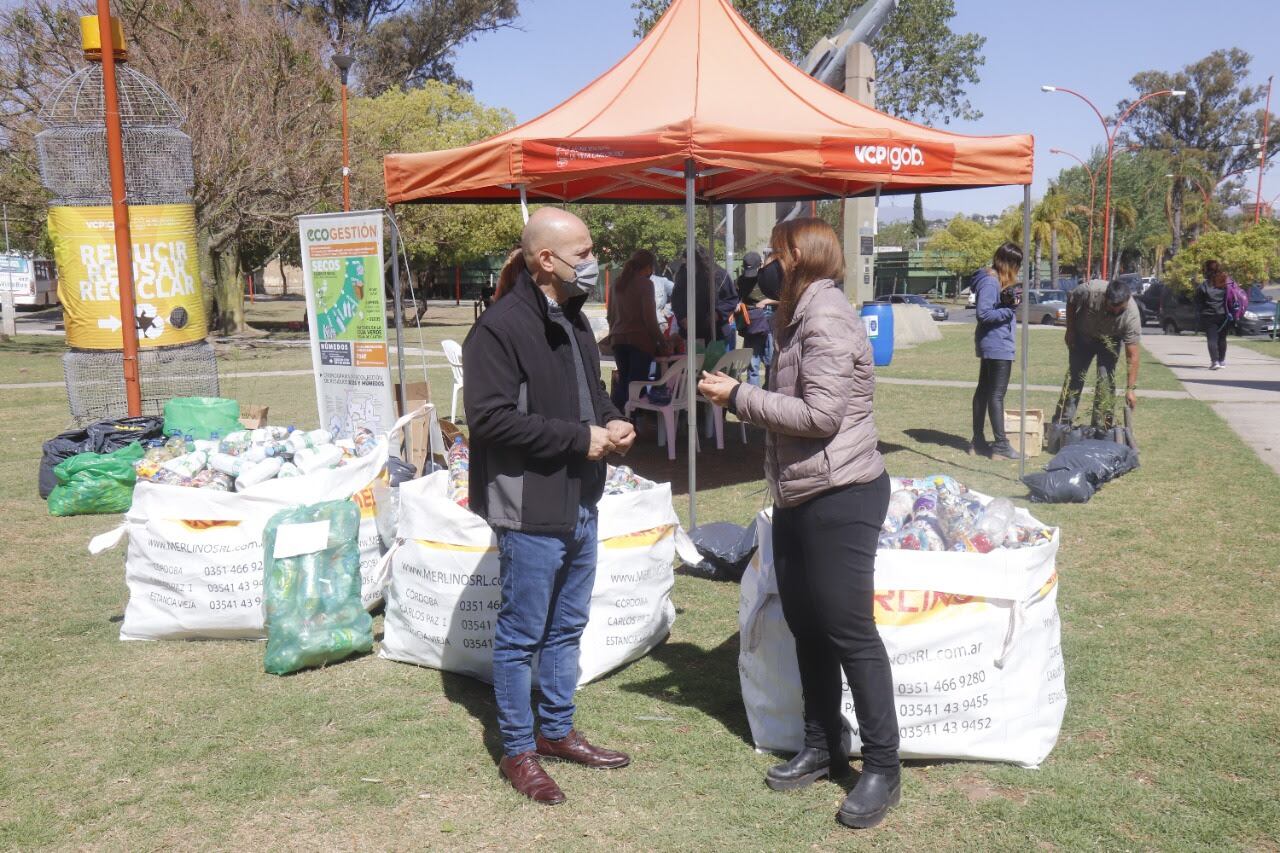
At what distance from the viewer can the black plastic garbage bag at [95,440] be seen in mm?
7211

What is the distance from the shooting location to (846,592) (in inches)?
116

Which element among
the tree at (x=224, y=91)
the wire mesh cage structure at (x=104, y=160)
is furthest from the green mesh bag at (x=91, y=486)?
the tree at (x=224, y=91)

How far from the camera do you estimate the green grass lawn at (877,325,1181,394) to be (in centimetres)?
1415

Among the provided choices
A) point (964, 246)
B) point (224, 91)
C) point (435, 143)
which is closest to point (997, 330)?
point (224, 91)

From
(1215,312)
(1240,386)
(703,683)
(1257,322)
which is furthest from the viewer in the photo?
(1257,322)

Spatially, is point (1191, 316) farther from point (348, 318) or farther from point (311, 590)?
point (311, 590)

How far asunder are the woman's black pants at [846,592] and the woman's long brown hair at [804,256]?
58 centimetres

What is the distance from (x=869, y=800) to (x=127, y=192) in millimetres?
8744

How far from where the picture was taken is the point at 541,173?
6.07 metres

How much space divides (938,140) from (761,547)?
431 centimetres

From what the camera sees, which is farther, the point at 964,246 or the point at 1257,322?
the point at 964,246

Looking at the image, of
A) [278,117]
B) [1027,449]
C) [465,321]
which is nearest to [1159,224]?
[465,321]

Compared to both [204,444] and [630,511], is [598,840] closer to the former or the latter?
[630,511]

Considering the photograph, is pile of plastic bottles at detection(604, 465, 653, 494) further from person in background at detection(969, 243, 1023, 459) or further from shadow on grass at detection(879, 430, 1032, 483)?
person in background at detection(969, 243, 1023, 459)
